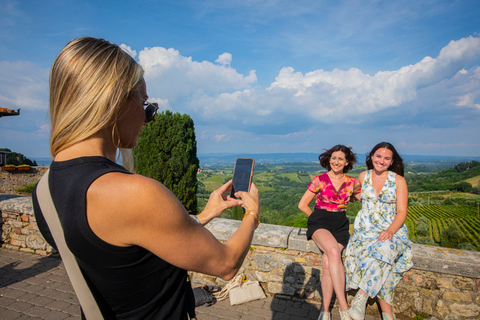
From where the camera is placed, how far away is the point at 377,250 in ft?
11.3

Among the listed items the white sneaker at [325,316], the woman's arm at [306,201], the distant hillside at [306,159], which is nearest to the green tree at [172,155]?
the distant hillside at [306,159]

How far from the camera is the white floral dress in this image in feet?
11.1

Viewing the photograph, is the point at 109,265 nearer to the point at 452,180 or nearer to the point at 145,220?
the point at 145,220

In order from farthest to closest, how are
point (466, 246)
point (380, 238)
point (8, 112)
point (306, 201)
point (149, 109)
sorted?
point (8, 112) < point (466, 246) < point (306, 201) < point (380, 238) < point (149, 109)

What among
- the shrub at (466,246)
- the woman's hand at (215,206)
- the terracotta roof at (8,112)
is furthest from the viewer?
the terracotta roof at (8,112)

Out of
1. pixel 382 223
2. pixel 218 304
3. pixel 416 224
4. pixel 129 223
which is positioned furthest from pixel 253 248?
pixel 416 224

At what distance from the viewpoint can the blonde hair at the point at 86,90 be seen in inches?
37.4

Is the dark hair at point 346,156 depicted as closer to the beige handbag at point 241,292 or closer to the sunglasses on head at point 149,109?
the beige handbag at point 241,292

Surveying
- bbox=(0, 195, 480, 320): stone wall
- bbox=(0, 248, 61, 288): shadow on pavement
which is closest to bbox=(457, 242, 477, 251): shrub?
bbox=(0, 195, 480, 320): stone wall

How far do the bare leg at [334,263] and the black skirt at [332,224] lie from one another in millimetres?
154

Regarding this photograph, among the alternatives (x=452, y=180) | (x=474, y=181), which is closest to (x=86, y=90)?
(x=474, y=181)

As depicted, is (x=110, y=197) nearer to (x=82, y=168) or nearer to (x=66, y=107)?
(x=82, y=168)

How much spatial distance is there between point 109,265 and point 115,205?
0.23m

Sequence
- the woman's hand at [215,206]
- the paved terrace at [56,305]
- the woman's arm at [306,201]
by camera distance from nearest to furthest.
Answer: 1. the woman's hand at [215,206]
2. the paved terrace at [56,305]
3. the woman's arm at [306,201]
